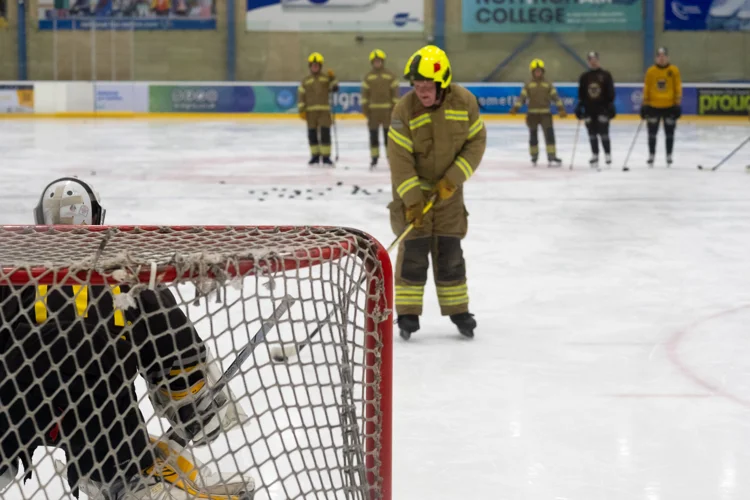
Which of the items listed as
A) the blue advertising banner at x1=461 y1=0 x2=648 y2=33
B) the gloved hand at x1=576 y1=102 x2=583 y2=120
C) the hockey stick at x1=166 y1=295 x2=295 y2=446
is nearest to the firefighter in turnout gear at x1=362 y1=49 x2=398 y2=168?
the gloved hand at x1=576 y1=102 x2=583 y2=120

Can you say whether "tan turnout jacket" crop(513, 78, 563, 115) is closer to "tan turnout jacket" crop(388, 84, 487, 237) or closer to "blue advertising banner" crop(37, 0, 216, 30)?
"tan turnout jacket" crop(388, 84, 487, 237)

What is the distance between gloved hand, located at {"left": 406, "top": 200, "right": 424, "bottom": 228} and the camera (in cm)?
464

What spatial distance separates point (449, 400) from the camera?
4.01m

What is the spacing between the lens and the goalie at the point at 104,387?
6.78 ft

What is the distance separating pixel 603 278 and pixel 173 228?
4.11 m

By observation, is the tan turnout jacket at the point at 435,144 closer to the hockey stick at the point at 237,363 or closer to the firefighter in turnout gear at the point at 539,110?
the hockey stick at the point at 237,363

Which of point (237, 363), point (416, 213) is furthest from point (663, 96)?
point (237, 363)

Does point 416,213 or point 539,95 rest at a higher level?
point 539,95

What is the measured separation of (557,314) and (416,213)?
3.74ft

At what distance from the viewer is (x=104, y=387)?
213 centimetres

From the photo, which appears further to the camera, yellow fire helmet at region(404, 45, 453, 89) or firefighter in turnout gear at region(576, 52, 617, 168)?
firefighter in turnout gear at region(576, 52, 617, 168)

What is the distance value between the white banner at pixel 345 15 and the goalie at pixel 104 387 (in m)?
20.4

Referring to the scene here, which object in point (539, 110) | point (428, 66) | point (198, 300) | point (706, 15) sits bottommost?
point (198, 300)

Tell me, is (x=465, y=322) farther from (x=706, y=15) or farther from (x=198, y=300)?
(x=706, y=15)
